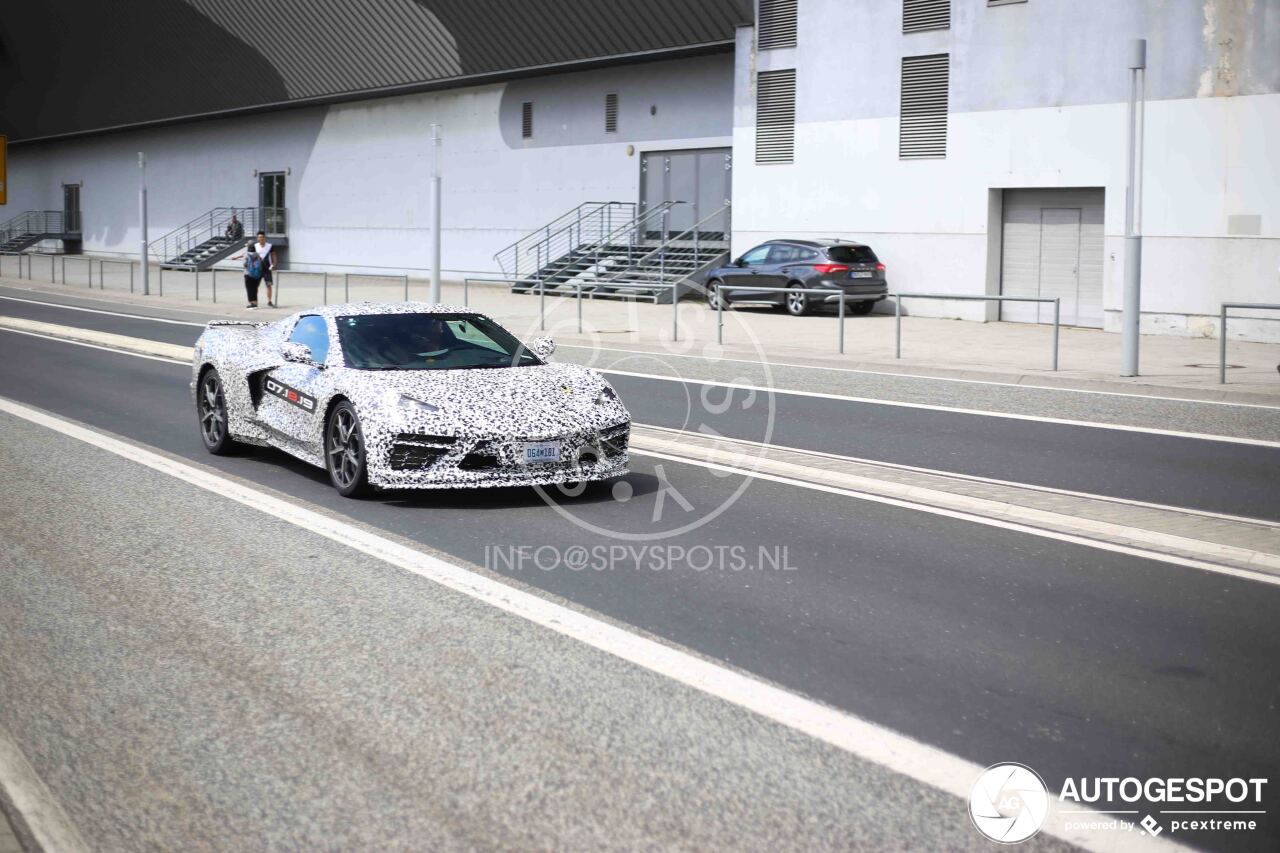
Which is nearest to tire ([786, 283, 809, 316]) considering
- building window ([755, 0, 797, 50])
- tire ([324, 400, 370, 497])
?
building window ([755, 0, 797, 50])

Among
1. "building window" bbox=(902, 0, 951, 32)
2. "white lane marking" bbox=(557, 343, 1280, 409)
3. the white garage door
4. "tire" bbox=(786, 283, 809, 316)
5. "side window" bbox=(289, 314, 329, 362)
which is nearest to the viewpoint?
"side window" bbox=(289, 314, 329, 362)

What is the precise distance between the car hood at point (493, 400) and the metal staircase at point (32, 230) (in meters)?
66.0

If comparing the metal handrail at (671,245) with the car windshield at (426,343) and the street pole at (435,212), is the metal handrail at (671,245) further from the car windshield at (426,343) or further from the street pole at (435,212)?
the car windshield at (426,343)

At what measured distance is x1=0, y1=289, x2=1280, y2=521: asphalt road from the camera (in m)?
10.8

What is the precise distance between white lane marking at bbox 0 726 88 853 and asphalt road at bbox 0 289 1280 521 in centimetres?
773

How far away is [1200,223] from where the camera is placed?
Answer: 27.1m

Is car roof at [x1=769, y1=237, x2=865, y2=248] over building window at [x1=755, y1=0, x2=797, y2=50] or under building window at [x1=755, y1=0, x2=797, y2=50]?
under

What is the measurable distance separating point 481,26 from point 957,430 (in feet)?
100.0

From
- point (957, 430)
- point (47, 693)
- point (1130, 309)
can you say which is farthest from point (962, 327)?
point (47, 693)

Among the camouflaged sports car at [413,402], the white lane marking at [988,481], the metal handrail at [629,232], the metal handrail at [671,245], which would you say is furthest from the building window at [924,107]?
the camouflaged sports car at [413,402]

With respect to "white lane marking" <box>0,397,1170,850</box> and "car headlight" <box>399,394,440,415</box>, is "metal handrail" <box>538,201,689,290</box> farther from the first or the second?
"white lane marking" <box>0,397,1170,850</box>

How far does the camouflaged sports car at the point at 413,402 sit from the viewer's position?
932cm

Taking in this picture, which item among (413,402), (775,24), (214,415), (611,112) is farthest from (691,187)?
(413,402)

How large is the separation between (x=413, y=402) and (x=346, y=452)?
73 centimetres
